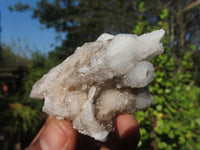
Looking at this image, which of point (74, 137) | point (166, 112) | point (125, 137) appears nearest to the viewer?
point (74, 137)

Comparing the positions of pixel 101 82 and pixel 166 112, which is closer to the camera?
pixel 101 82

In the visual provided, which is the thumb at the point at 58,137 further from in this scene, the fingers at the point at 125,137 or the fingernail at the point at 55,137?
the fingers at the point at 125,137

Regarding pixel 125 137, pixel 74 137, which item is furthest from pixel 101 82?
pixel 125 137

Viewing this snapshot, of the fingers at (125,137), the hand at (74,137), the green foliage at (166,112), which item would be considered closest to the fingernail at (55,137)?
the hand at (74,137)

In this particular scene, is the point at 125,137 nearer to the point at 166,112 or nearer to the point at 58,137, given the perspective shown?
the point at 58,137

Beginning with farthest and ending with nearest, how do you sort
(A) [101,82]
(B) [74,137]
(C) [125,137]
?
(C) [125,137], (B) [74,137], (A) [101,82]
